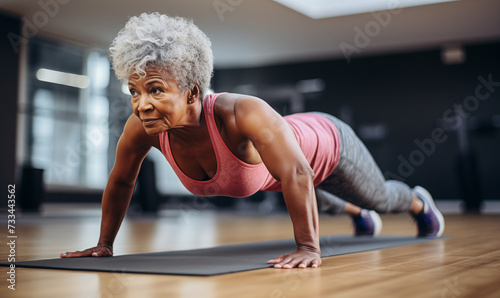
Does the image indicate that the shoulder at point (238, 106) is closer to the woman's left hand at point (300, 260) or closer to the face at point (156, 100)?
the face at point (156, 100)

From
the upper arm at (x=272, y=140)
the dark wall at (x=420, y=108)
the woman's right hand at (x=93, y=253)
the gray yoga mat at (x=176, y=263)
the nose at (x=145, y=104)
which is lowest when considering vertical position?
the gray yoga mat at (x=176, y=263)

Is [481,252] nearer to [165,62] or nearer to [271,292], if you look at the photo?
[271,292]

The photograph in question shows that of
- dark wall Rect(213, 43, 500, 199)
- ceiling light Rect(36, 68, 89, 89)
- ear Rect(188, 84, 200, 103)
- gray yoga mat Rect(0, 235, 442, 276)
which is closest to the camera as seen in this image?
gray yoga mat Rect(0, 235, 442, 276)

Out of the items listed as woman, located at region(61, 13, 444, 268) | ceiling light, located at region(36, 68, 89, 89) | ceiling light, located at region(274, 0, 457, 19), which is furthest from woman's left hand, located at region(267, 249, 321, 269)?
ceiling light, located at region(36, 68, 89, 89)

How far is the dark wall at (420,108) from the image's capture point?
6.79m

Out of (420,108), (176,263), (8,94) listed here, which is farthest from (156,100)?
(420,108)

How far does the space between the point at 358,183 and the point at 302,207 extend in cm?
70

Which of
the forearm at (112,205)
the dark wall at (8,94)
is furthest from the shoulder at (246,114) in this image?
the dark wall at (8,94)

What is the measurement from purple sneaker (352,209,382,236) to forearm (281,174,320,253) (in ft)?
4.28

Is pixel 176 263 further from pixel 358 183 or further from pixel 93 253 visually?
pixel 358 183

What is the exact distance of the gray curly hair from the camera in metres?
1.30

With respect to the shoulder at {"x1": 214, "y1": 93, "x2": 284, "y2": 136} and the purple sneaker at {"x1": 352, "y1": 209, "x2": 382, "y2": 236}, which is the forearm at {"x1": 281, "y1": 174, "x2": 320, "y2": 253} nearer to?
the shoulder at {"x1": 214, "y1": 93, "x2": 284, "y2": 136}

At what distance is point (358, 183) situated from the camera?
195 cm

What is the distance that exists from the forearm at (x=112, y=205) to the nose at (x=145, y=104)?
1.21 ft
